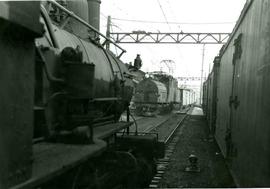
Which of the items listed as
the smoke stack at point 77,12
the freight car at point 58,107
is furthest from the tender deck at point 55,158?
the smoke stack at point 77,12

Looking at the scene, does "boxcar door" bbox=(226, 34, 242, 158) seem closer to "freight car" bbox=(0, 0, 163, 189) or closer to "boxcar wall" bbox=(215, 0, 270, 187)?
"boxcar wall" bbox=(215, 0, 270, 187)

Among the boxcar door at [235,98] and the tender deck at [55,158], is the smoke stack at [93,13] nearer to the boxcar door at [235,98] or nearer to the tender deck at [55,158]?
the boxcar door at [235,98]

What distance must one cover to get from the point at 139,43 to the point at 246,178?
81.3 ft

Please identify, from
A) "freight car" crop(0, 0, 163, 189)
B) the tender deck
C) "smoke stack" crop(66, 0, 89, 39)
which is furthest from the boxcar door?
the tender deck

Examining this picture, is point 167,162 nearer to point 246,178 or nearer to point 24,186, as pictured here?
point 246,178

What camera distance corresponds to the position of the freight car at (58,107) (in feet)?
6.98

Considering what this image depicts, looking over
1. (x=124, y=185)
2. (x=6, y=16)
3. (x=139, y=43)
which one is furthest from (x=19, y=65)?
(x=139, y=43)

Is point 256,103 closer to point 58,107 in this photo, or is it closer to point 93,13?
point 58,107

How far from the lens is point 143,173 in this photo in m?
6.54

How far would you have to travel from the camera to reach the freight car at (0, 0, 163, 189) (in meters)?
2.13

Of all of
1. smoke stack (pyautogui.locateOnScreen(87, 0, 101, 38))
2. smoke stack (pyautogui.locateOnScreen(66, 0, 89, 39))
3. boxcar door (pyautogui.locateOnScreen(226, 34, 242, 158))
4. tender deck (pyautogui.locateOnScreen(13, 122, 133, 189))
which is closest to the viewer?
tender deck (pyautogui.locateOnScreen(13, 122, 133, 189))

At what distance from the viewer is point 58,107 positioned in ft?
12.1

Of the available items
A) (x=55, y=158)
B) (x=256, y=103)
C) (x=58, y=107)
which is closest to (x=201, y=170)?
(x=256, y=103)

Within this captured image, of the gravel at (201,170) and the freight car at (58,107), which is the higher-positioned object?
the freight car at (58,107)
